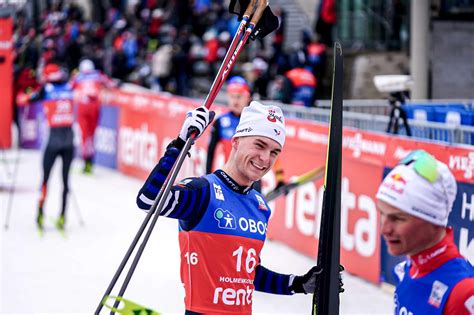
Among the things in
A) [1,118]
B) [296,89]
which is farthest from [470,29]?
[1,118]

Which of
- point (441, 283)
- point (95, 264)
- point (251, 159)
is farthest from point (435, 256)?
point (95, 264)

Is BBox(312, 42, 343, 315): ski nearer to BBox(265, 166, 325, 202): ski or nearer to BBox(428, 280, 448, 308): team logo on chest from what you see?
BBox(428, 280, 448, 308): team logo on chest

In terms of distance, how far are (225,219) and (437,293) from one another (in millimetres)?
1476

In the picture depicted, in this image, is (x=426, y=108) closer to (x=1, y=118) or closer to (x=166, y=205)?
(x=166, y=205)

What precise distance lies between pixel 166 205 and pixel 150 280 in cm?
571

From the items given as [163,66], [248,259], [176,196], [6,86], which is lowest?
[248,259]

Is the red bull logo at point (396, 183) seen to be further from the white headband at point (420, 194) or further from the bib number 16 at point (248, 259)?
the bib number 16 at point (248, 259)

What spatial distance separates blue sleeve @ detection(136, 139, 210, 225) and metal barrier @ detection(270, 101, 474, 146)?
527cm

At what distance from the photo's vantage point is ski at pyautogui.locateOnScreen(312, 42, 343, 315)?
378 centimetres

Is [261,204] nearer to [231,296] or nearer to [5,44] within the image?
[231,296]

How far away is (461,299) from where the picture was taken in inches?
127

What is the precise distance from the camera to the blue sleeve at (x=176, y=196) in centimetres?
445

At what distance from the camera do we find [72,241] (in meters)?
12.2

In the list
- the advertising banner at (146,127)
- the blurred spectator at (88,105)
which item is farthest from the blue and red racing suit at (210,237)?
the blurred spectator at (88,105)
